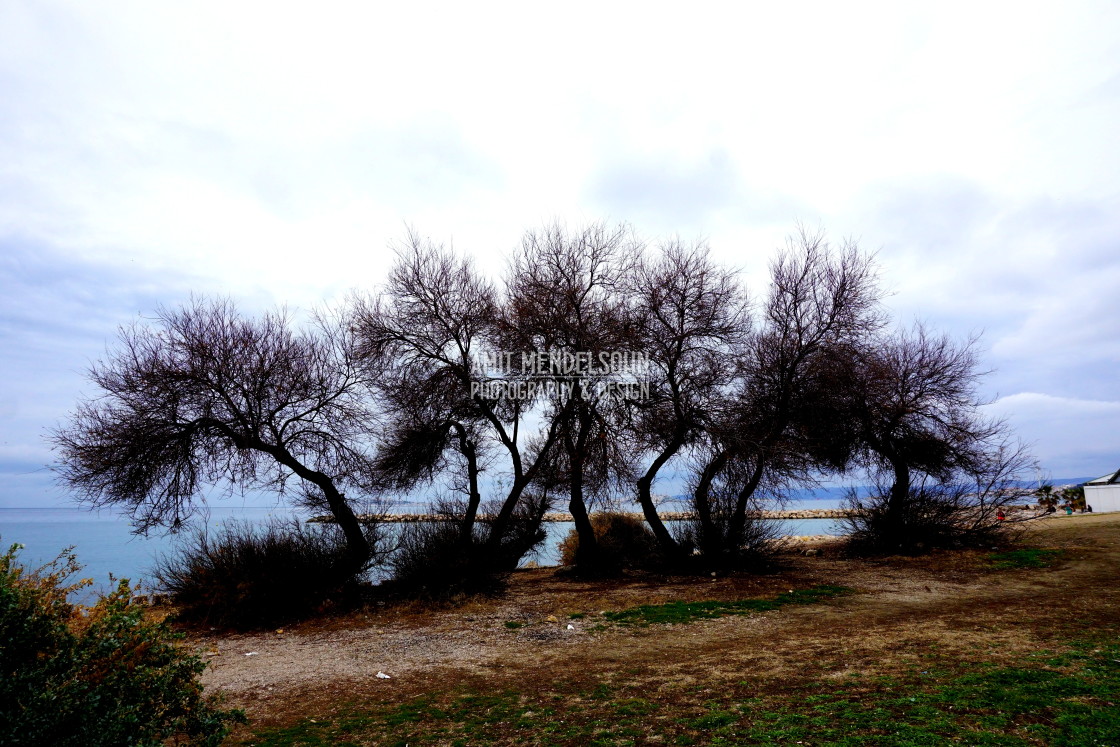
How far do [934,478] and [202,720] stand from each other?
22345 mm

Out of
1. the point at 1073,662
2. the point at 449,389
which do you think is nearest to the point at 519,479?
the point at 449,389

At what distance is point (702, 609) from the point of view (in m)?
11.6

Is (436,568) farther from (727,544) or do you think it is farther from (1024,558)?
(1024,558)

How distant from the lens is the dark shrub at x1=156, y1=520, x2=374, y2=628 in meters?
12.2

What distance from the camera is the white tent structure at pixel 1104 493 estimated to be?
105 feet

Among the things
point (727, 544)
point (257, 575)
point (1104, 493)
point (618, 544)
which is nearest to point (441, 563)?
point (257, 575)

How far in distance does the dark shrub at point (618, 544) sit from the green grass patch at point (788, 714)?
1016cm

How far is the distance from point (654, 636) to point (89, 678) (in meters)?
7.81

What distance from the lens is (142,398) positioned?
1211 cm

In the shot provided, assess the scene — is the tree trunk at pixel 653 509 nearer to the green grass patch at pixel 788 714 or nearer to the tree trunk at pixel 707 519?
the tree trunk at pixel 707 519

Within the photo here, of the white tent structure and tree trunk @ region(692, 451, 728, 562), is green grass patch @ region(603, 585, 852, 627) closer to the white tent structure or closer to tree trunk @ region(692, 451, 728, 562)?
tree trunk @ region(692, 451, 728, 562)

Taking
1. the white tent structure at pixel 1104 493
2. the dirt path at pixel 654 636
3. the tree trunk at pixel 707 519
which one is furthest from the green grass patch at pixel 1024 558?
the white tent structure at pixel 1104 493

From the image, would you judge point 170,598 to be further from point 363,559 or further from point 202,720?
point 202,720

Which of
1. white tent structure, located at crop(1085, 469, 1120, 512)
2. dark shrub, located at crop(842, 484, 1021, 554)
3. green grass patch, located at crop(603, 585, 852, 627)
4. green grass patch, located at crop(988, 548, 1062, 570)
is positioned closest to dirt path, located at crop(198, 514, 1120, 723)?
green grass patch, located at crop(603, 585, 852, 627)
